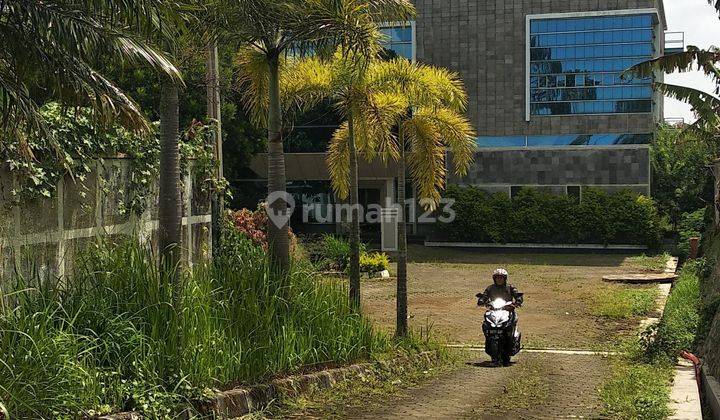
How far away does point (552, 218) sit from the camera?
39.4 metres

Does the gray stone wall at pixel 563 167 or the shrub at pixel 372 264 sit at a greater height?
the gray stone wall at pixel 563 167

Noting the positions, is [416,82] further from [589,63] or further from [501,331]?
[589,63]

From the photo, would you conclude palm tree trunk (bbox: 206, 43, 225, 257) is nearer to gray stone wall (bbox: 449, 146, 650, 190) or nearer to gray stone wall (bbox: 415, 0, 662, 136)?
gray stone wall (bbox: 449, 146, 650, 190)

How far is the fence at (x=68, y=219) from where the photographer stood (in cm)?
889

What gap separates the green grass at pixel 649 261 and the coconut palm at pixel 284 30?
22.8m

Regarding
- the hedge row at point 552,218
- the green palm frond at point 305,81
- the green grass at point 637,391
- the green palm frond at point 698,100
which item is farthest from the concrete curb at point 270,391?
the hedge row at point 552,218

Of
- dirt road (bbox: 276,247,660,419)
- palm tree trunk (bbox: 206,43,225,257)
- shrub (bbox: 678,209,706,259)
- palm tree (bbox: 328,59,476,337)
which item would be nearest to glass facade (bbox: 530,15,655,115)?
shrub (bbox: 678,209,706,259)

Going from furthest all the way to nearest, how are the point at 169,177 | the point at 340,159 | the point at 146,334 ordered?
the point at 340,159 < the point at 169,177 < the point at 146,334

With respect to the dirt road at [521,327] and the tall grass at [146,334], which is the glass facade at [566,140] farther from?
the tall grass at [146,334]

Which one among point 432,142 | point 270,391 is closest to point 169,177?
point 270,391

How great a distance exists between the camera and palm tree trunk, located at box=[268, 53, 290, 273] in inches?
455

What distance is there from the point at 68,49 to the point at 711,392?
8551 mm

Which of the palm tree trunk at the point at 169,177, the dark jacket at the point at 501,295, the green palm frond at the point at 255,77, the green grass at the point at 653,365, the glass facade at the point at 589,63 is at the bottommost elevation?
the green grass at the point at 653,365

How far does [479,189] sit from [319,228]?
7.69 m
